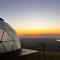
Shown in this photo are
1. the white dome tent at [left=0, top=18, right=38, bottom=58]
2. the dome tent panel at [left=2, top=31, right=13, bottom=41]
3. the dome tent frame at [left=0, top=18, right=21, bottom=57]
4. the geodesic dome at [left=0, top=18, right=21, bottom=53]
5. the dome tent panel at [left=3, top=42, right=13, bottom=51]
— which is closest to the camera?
the white dome tent at [left=0, top=18, right=38, bottom=58]

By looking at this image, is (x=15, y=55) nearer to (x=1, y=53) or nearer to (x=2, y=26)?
(x=1, y=53)

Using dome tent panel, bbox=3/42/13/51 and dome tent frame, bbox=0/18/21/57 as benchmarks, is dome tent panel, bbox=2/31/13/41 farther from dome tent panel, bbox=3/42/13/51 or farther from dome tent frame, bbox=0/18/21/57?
dome tent panel, bbox=3/42/13/51

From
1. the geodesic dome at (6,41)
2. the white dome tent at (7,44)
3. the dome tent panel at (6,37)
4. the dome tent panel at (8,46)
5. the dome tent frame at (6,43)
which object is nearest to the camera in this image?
the white dome tent at (7,44)

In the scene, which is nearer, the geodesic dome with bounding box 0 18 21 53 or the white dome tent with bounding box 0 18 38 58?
the white dome tent with bounding box 0 18 38 58

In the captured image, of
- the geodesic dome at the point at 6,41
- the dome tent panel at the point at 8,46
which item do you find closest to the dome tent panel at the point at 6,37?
the geodesic dome at the point at 6,41

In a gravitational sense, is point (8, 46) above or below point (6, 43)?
below

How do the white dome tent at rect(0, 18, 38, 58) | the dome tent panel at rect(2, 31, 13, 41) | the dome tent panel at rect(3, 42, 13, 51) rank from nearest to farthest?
1. the white dome tent at rect(0, 18, 38, 58)
2. the dome tent panel at rect(3, 42, 13, 51)
3. the dome tent panel at rect(2, 31, 13, 41)

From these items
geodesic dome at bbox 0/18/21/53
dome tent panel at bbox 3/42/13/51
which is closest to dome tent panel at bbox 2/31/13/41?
geodesic dome at bbox 0/18/21/53

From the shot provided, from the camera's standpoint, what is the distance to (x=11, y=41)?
19.0 metres

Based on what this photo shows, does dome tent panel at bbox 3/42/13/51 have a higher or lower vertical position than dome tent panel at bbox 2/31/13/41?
lower

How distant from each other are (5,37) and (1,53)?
7.88 feet

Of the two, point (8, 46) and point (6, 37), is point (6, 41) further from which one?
point (6, 37)

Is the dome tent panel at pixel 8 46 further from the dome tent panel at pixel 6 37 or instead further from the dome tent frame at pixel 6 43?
the dome tent panel at pixel 6 37

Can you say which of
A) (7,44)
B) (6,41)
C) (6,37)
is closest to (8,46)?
(7,44)
